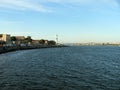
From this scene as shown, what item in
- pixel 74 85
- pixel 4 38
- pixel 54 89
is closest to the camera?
pixel 54 89

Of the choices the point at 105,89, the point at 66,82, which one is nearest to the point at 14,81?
the point at 66,82

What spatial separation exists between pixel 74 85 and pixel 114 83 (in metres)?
5.18

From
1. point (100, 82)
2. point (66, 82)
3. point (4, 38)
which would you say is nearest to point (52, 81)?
point (66, 82)

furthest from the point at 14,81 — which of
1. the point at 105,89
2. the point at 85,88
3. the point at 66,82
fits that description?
the point at 105,89

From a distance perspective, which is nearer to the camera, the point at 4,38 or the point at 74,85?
the point at 74,85

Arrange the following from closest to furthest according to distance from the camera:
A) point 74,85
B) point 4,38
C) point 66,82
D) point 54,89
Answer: point 54,89
point 74,85
point 66,82
point 4,38

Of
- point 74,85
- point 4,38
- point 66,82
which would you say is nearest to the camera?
point 74,85

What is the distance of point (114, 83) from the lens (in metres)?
29.1

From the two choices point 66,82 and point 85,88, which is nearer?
point 85,88

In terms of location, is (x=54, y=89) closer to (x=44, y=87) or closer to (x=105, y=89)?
(x=44, y=87)

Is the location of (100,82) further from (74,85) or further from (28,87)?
(28,87)

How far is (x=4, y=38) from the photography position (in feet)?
600

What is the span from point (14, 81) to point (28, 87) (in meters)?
4.09

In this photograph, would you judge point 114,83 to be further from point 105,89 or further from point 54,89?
point 54,89
